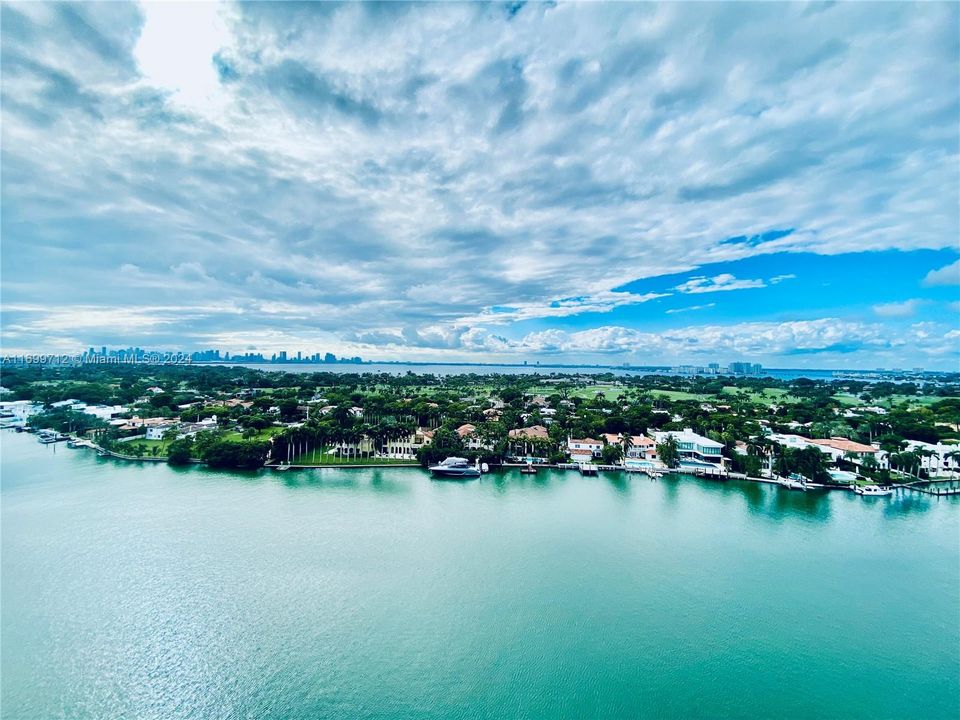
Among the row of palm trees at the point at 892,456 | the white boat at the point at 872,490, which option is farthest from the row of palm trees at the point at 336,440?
the white boat at the point at 872,490

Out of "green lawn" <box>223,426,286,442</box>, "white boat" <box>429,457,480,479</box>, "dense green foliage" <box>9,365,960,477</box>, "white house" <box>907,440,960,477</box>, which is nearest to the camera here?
"white boat" <box>429,457,480,479</box>

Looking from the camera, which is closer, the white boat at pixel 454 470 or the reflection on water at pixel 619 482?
the reflection on water at pixel 619 482

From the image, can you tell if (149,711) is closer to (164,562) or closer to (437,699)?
(437,699)

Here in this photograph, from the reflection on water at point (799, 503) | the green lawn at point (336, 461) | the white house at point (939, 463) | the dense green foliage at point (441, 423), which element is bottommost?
the reflection on water at point (799, 503)

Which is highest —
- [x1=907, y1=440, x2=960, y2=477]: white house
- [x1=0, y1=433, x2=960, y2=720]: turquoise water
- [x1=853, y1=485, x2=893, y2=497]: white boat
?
[x1=907, y1=440, x2=960, y2=477]: white house

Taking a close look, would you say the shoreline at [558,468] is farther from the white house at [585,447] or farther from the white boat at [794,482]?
the white house at [585,447]

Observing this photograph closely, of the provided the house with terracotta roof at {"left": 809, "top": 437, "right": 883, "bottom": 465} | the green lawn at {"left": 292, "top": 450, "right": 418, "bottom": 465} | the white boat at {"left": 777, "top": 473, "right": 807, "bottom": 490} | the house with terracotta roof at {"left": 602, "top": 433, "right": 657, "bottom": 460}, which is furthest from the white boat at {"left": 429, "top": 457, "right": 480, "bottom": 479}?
the house with terracotta roof at {"left": 809, "top": 437, "right": 883, "bottom": 465}

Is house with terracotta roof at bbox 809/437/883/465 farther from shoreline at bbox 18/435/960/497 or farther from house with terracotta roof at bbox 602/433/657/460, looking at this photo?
house with terracotta roof at bbox 602/433/657/460

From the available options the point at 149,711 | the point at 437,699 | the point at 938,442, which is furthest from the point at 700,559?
the point at 938,442

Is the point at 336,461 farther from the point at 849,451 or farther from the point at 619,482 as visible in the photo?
the point at 849,451
